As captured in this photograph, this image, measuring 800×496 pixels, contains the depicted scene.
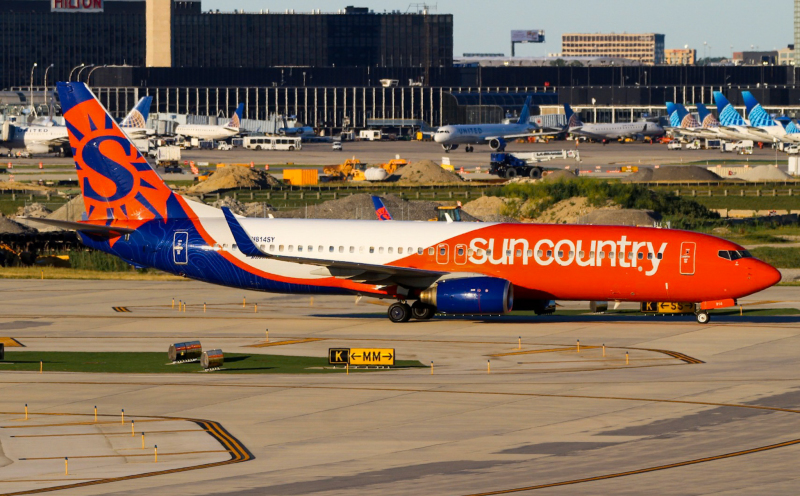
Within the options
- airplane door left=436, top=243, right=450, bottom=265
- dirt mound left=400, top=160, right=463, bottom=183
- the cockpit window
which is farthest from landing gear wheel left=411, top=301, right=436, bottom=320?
dirt mound left=400, top=160, right=463, bottom=183

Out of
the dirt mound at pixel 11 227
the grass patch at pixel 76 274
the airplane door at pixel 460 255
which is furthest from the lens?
the dirt mound at pixel 11 227

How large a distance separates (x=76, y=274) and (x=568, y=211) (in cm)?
3943

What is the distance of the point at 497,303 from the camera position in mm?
49188

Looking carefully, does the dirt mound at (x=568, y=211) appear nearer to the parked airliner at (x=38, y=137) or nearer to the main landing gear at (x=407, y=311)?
the main landing gear at (x=407, y=311)

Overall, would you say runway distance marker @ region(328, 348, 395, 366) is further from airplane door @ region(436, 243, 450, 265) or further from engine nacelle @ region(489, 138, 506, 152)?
engine nacelle @ region(489, 138, 506, 152)

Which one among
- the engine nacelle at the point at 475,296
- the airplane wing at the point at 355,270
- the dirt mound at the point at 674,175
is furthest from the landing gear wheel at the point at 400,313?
the dirt mound at the point at 674,175

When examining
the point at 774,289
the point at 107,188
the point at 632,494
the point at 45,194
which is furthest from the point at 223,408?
the point at 45,194

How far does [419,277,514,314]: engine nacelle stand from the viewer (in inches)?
1940

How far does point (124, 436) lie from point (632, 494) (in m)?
13.5

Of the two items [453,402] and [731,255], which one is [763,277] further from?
[453,402]

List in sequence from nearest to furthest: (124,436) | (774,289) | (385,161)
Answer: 1. (124,436)
2. (774,289)
3. (385,161)

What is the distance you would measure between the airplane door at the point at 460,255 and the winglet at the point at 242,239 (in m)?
8.18

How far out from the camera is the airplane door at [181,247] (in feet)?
175

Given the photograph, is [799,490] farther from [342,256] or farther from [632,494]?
[342,256]
